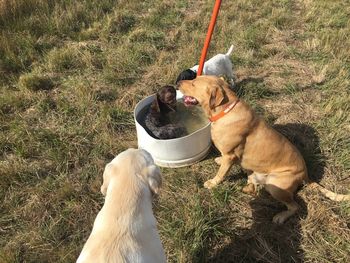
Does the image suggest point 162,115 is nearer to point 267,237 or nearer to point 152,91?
point 152,91

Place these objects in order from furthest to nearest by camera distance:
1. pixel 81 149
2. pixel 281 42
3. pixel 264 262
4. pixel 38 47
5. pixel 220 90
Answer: pixel 281 42, pixel 38 47, pixel 81 149, pixel 220 90, pixel 264 262

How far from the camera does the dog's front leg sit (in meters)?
4.61

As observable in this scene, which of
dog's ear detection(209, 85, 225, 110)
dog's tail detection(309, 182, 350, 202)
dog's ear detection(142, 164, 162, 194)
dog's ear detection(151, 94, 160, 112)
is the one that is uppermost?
dog's ear detection(142, 164, 162, 194)

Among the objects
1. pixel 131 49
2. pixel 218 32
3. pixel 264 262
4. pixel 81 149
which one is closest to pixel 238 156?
pixel 264 262

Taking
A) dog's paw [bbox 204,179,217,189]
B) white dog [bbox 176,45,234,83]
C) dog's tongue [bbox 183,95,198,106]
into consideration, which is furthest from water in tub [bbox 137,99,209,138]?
dog's paw [bbox 204,179,217,189]

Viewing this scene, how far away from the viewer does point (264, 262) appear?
3875 mm

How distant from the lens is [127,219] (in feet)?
8.87

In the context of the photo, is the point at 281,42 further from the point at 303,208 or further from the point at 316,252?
the point at 316,252

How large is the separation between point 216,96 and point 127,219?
213cm

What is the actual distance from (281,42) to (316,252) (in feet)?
16.4

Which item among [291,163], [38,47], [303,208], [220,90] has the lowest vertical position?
[38,47]

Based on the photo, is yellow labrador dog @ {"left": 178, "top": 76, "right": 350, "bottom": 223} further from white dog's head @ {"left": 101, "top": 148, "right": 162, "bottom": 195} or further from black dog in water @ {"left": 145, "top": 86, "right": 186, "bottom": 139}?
white dog's head @ {"left": 101, "top": 148, "right": 162, "bottom": 195}

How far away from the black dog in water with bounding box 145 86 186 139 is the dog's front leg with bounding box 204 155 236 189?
32.7 inches

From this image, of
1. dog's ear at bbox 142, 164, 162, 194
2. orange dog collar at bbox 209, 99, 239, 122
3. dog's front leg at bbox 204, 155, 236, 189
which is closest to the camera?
dog's ear at bbox 142, 164, 162, 194
